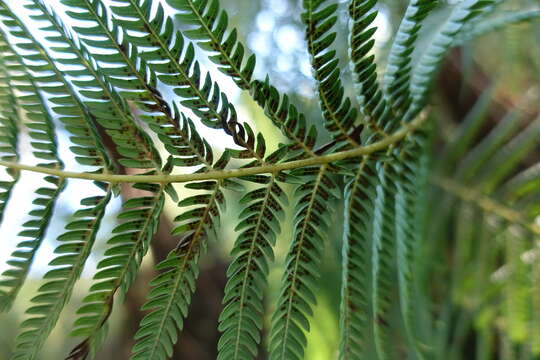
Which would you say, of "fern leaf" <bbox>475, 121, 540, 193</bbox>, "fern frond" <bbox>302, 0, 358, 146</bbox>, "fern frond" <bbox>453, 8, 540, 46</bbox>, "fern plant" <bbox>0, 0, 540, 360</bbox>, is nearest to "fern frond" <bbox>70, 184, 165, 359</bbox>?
"fern plant" <bbox>0, 0, 540, 360</bbox>

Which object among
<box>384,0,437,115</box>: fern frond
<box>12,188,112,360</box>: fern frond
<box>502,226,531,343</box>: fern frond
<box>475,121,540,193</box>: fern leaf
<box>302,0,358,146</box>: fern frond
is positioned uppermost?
<box>475,121,540,193</box>: fern leaf

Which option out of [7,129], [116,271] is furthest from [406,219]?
[7,129]

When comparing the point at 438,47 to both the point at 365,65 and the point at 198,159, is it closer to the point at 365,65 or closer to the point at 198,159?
the point at 365,65

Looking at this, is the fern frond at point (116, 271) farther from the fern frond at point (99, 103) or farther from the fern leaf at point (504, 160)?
the fern leaf at point (504, 160)

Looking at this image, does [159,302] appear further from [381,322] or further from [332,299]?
[332,299]

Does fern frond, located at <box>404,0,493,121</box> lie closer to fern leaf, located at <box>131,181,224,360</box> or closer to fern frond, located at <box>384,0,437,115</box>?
fern frond, located at <box>384,0,437,115</box>

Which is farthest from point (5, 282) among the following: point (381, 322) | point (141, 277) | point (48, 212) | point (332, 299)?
point (141, 277)
